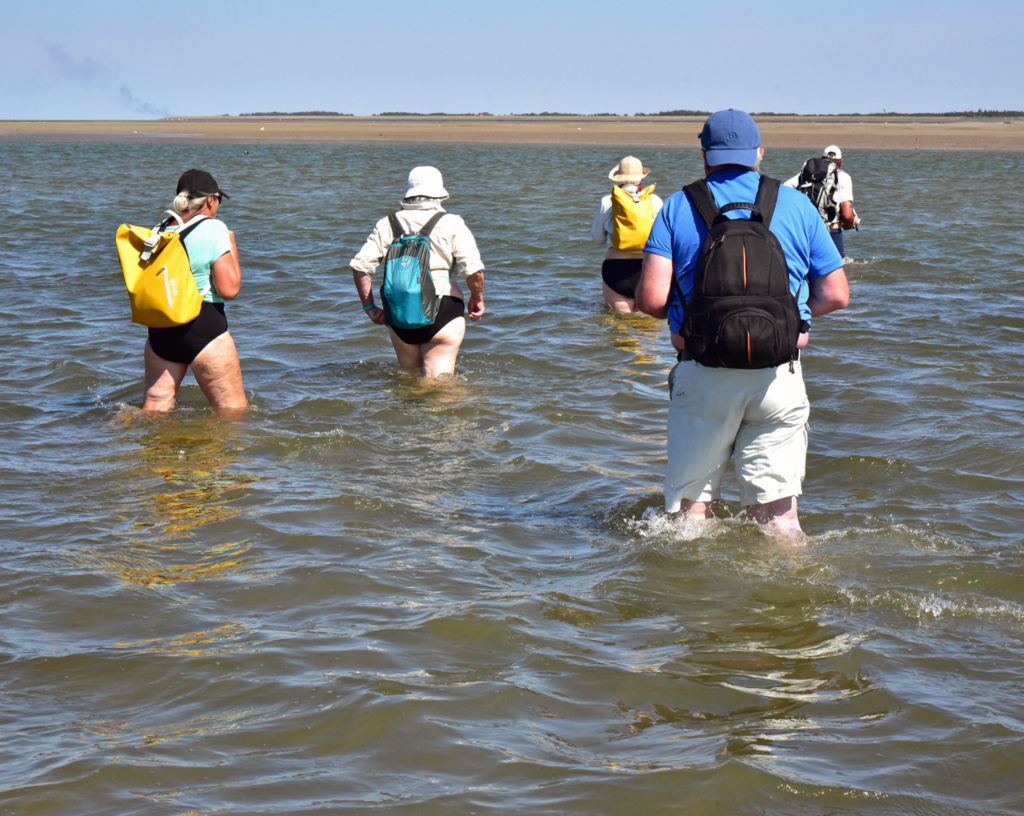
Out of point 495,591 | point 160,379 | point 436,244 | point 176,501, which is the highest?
point 436,244

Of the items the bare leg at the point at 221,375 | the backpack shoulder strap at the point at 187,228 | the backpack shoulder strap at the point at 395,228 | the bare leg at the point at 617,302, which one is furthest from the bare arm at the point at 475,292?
the bare leg at the point at 617,302

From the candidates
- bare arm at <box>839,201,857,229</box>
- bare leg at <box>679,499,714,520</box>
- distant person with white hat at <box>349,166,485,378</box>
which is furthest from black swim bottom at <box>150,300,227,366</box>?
bare arm at <box>839,201,857,229</box>

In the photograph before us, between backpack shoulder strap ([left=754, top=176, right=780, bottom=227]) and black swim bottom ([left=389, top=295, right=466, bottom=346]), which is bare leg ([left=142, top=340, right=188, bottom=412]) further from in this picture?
backpack shoulder strap ([left=754, top=176, right=780, bottom=227])

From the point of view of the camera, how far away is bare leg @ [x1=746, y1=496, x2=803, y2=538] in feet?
18.6

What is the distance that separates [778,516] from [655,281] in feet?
4.03

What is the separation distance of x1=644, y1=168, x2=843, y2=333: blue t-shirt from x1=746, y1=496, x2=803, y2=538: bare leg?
37.4 inches

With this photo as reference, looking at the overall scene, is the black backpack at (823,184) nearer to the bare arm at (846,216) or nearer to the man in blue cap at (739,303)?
the bare arm at (846,216)

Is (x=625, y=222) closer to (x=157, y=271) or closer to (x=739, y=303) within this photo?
(x=157, y=271)

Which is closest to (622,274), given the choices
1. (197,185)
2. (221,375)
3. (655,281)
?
(221,375)

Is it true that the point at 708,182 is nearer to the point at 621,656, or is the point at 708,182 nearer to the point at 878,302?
the point at 621,656

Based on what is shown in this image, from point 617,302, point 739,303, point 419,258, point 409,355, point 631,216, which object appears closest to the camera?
point 739,303

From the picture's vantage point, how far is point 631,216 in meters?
11.3

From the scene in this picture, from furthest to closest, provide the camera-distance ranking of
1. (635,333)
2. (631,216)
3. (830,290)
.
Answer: (635,333) → (631,216) → (830,290)

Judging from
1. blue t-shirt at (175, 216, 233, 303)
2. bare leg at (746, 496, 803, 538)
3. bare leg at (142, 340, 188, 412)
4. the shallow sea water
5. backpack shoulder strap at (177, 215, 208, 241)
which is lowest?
the shallow sea water
